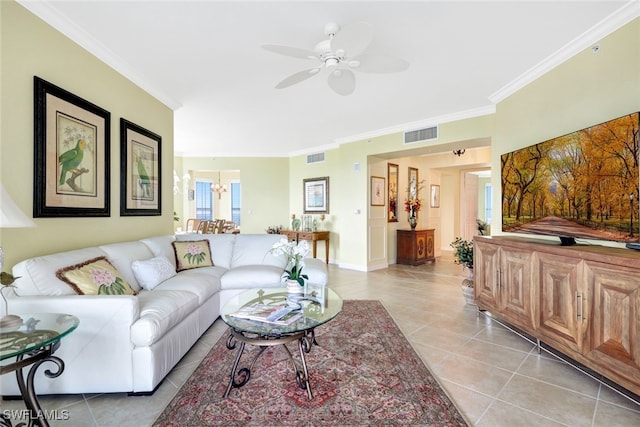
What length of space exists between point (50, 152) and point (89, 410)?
1.87 meters

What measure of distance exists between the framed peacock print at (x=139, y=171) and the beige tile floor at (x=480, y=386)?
1.64 m

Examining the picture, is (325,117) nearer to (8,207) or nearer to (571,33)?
(571,33)

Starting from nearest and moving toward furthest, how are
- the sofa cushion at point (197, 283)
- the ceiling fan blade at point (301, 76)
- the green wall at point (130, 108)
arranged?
the green wall at point (130, 108)
the ceiling fan blade at point (301, 76)
the sofa cushion at point (197, 283)

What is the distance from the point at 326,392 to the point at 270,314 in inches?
24.6

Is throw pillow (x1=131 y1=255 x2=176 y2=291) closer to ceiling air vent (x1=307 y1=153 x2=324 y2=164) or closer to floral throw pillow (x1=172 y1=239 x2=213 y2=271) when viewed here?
floral throw pillow (x1=172 y1=239 x2=213 y2=271)

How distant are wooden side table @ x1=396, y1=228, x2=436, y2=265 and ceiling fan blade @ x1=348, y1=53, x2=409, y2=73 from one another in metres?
4.41

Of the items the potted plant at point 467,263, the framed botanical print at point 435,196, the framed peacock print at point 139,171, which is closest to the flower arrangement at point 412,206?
the framed botanical print at point 435,196

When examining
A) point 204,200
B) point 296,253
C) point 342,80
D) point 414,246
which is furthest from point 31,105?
point 204,200

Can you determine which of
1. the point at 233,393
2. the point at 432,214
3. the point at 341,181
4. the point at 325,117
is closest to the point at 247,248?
the point at 233,393

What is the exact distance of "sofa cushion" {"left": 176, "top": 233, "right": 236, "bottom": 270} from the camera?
3.72m

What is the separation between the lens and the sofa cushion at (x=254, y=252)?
12.3ft

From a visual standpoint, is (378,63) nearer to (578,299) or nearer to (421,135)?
(578,299)

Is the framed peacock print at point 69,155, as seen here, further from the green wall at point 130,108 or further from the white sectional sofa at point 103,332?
the white sectional sofa at point 103,332

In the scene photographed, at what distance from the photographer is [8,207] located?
148 centimetres
